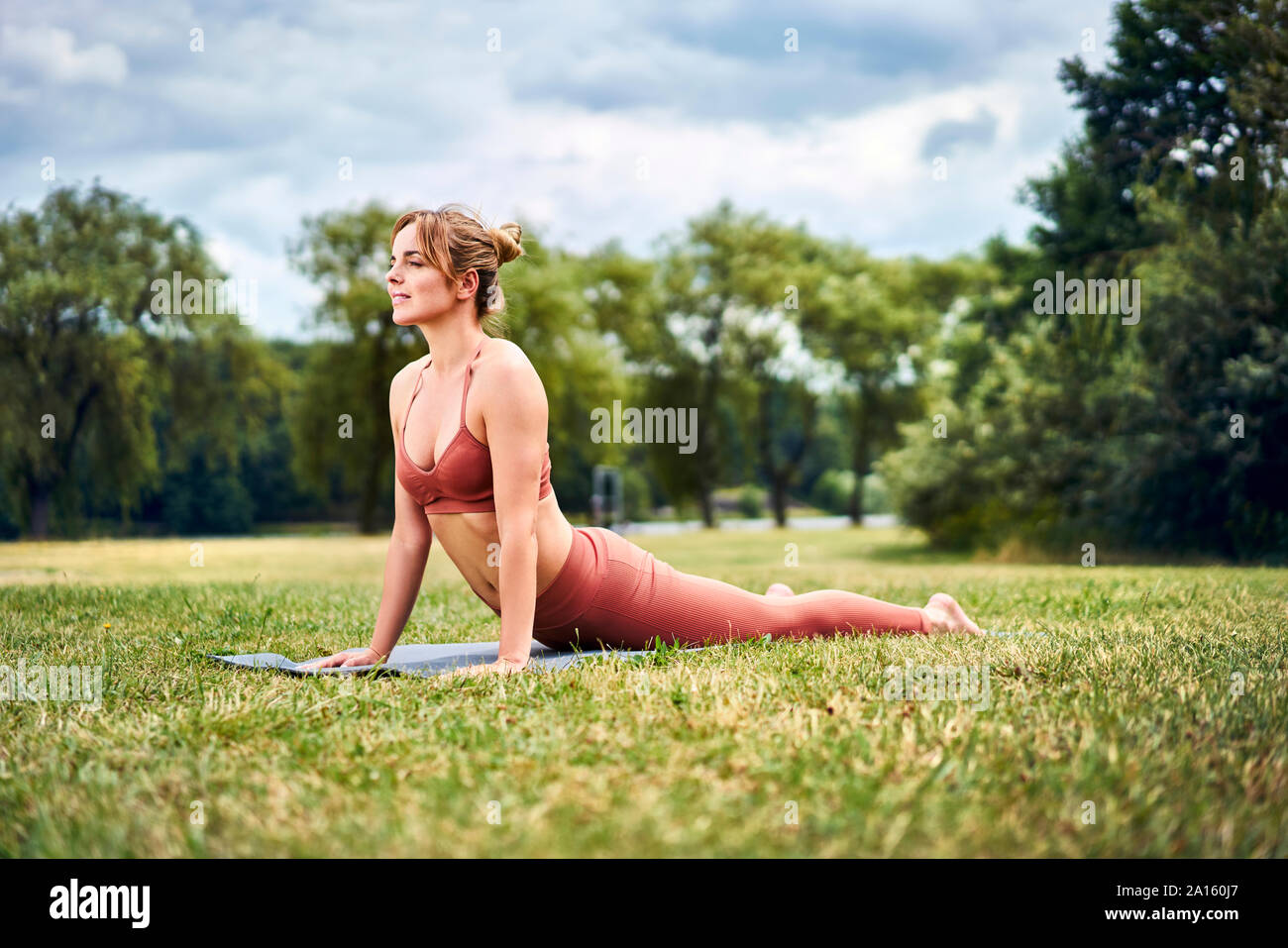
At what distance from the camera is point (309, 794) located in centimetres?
203

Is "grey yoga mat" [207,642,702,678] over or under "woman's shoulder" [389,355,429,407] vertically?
under

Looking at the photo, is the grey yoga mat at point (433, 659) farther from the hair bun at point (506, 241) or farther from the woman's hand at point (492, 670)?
the hair bun at point (506, 241)

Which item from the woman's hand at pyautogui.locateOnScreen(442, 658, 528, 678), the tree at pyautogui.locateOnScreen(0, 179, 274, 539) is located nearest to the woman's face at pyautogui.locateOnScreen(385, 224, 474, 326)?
the woman's hand at pyautogui.locateOnScreen(442, 658, 528, 678)

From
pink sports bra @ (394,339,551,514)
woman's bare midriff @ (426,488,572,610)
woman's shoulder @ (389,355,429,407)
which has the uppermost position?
woman's shoulder @ (389,355,429,407)

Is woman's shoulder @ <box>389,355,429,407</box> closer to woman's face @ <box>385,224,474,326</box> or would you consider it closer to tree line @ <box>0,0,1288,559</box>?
woman's face @ <box>385,224,474,326</box>

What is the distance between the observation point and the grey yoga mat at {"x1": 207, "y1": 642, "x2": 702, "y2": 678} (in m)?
3.35

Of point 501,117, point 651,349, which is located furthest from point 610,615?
point 651,349

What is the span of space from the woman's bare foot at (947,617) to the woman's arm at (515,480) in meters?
2.08

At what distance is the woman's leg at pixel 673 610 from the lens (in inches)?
147

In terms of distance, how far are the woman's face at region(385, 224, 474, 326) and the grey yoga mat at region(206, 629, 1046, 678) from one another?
4.13 feet

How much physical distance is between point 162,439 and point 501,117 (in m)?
13.5

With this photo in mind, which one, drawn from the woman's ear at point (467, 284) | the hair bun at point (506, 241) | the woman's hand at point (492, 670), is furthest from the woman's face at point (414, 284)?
the woman's hand at point (492, 670)

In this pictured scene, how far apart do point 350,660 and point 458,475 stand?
831 millimetres
